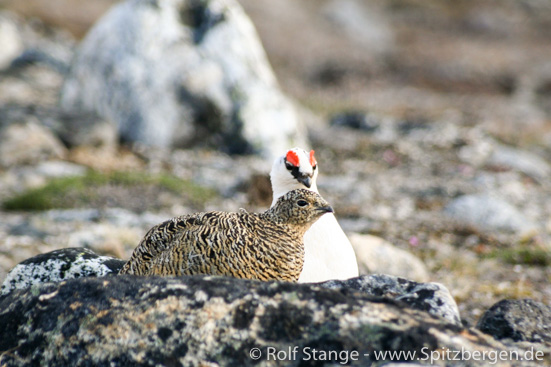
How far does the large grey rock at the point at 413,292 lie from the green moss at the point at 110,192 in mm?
9322

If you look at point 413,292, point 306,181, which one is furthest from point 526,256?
point 413,292

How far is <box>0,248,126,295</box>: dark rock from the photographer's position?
6094 mm

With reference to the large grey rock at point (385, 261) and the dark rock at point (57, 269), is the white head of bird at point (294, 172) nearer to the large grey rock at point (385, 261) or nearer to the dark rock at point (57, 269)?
the dark rock at point (57, 269)

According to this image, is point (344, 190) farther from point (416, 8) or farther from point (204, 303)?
point (416, 8)

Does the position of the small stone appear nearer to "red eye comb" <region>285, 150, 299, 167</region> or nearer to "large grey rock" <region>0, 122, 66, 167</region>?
"large grey rock" <region>0, 122, 66, 167</region>

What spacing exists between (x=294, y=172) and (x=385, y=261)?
346 centimetres

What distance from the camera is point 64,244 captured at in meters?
11.1

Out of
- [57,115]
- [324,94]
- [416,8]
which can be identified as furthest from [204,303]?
[416,8]

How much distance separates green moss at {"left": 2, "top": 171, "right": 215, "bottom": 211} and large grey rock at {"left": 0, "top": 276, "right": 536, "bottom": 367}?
960 cm

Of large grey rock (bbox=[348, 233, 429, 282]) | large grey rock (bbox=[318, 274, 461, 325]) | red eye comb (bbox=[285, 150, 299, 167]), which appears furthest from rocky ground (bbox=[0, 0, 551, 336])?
large grey rock (bbox=[318, 274, 461, 325])

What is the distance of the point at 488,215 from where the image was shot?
13641mm

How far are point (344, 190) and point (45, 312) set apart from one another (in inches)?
474

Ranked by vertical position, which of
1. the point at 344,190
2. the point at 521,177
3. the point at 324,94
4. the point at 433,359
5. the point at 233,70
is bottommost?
the point at 433,359

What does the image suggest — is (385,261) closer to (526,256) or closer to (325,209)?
(526,256)
